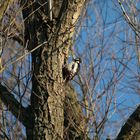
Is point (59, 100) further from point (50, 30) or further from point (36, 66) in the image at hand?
point (50, 30)

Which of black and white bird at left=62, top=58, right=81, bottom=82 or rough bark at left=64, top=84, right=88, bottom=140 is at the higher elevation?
black and white bird at left=62, top=58, right=81, bottom=82

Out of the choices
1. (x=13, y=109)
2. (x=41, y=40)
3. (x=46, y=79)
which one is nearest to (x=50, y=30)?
(x=41, y=40)

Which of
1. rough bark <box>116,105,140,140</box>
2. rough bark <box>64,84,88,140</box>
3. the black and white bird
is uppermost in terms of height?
the black and white bird

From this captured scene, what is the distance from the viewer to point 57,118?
4.88 m

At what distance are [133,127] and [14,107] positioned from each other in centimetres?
130

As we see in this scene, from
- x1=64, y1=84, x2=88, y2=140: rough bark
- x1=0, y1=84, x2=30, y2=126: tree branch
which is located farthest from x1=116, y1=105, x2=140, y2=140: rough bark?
x1=0, y1=84, x2=30, y2=126: tree branch

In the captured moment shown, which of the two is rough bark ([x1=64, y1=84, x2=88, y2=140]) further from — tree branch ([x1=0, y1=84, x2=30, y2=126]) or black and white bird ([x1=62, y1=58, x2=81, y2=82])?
tree branch ([x1=0, y1=84, x2=30, y2=126])

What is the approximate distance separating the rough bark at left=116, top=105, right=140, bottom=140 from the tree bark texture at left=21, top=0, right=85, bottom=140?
0.68 m

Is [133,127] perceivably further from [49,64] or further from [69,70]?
[49,64]

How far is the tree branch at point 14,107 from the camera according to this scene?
498 centimetres

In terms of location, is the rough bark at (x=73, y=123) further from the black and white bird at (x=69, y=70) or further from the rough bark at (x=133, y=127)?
the rough bark at (x=133, y=127)

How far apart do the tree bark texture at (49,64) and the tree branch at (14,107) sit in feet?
0.41

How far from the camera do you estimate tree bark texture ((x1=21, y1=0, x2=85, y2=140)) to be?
4.83 metres

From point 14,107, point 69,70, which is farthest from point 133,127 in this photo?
point 14,107
